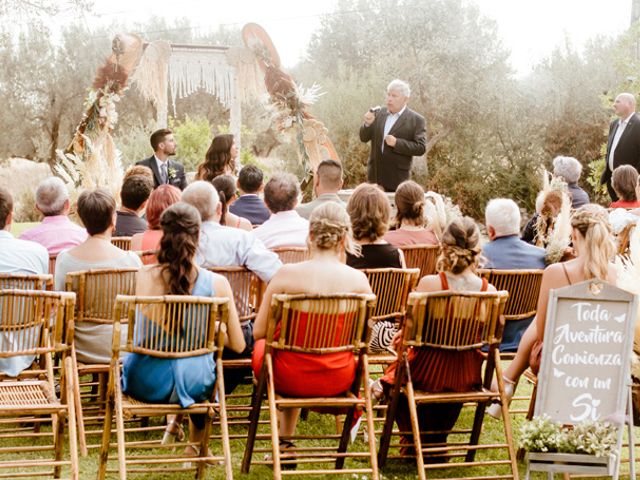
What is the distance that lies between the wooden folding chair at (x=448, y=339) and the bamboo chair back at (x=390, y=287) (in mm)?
464

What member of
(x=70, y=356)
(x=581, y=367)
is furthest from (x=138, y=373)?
(x=581, y=367)

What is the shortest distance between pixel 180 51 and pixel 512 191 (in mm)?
9944

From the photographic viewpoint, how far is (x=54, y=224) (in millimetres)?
6371

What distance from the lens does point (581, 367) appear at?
4.48m

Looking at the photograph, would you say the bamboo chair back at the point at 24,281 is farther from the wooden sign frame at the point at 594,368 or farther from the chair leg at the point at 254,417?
the wooden sign frame at the point at 594,368

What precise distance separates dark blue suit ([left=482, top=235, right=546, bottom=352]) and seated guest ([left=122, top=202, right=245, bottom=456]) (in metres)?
1.82

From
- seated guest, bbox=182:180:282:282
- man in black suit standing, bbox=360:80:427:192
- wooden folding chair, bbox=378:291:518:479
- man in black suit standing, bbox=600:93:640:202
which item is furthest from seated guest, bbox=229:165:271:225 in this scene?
man in black suit standing, bbox=600:93:640:202

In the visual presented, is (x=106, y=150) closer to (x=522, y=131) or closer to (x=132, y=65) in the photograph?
(x=132, y=65)

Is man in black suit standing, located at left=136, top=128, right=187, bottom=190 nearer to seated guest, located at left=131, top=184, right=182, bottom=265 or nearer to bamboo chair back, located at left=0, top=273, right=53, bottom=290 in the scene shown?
seated guest, located at left=131, top=184, right=182, bottom=265

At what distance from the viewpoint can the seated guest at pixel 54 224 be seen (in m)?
6.28

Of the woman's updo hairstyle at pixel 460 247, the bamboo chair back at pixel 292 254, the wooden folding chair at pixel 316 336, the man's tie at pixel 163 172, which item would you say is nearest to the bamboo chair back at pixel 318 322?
the wooden folding chair at pixel 316 336

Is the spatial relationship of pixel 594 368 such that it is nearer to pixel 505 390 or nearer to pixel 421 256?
pixel 505 390

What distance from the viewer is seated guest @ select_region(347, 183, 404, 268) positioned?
557 cm

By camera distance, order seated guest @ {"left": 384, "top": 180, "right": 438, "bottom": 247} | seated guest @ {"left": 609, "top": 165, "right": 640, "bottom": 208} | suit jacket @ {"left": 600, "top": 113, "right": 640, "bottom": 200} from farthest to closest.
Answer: suit jacket @ {"left": 600, "top": 113, "right": 640, "bottom": 200} < seated guest @ {"left": 609, "top": 165, "right": 640, "bottom": 208} < seated guest @ {"left": 384, "top": 180, "right": 438, "bottom": 247}
